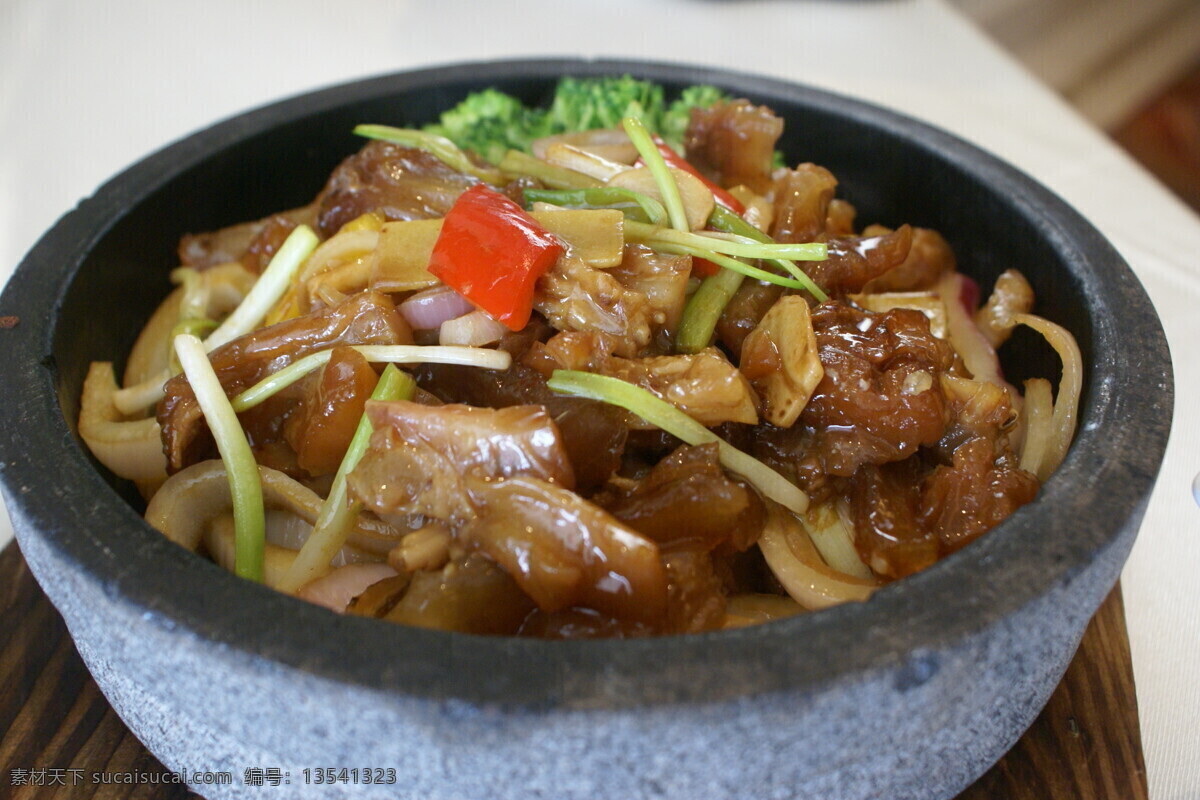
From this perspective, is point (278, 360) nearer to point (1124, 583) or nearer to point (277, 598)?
point (277, 598)

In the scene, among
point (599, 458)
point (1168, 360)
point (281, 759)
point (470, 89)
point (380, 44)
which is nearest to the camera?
point (281, 759)

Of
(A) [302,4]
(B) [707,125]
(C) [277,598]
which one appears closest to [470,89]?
(B) [707,125]

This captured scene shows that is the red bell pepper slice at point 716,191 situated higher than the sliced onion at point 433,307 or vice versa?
the red bell pepper slice at point 716,191

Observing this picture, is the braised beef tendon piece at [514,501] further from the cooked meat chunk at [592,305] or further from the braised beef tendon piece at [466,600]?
the cooked meat chunk at [592,305]

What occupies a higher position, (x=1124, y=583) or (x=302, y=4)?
(x=302, y=4)

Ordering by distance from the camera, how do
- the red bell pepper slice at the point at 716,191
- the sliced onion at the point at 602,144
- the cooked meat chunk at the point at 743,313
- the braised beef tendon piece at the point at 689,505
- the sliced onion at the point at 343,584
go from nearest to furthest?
the braised beef tendon piece at the point at 689,505 < the sliced onion at the point at 343,584 < the cooked meat chunk at the point at 743,313 < the red bell pepper slice at the point at 716,191 < the sliced onion at the point at 602,144

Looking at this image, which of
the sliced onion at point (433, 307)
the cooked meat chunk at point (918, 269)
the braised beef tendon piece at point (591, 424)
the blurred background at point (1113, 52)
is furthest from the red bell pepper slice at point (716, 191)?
the blurred background at point (1113, 52)
